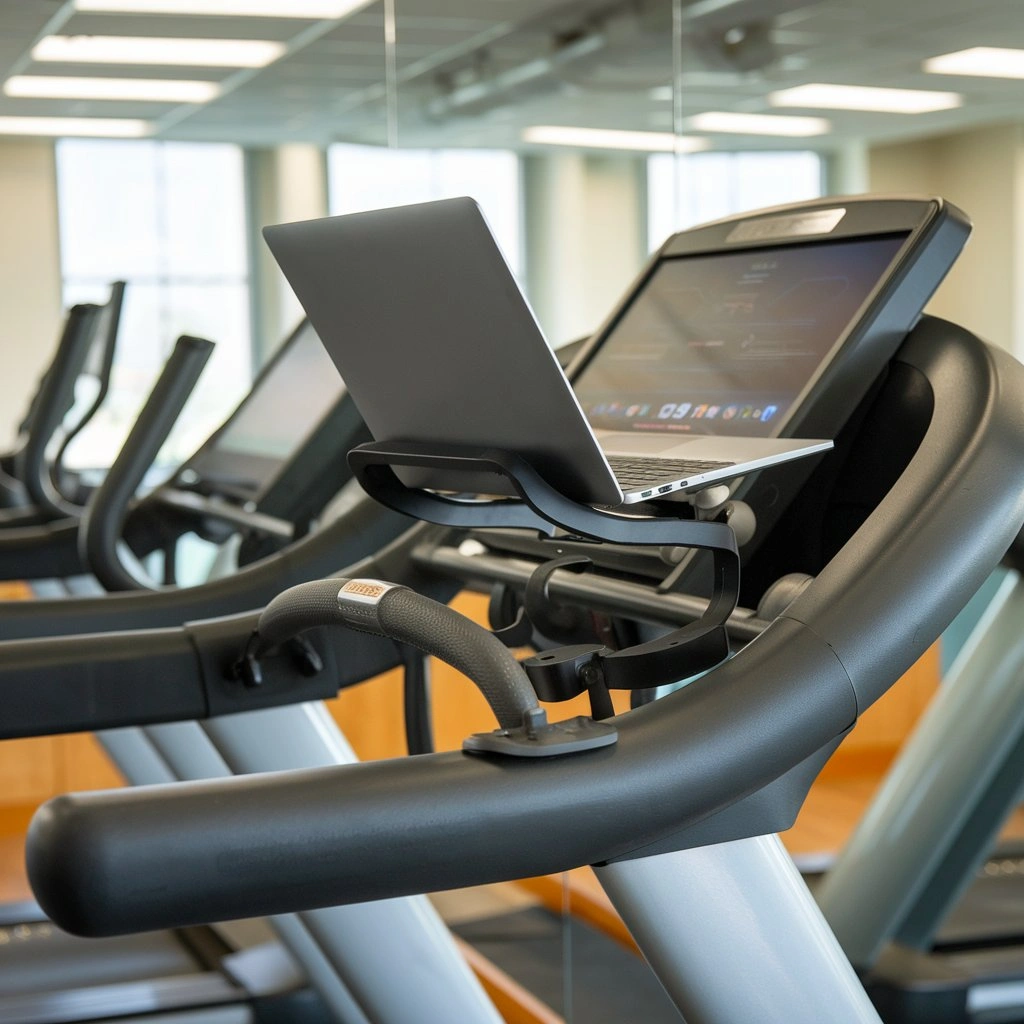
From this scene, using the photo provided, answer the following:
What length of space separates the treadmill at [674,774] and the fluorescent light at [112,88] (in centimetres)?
619

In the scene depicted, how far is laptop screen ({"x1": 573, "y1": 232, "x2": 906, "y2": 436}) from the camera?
127 centimetres

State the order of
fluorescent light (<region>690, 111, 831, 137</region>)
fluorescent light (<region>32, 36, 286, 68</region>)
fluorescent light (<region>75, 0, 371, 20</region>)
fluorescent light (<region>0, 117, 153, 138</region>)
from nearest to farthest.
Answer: fluorescent light (<region>690, 111, 831, 137</region>)
fluorescent light (<region>75, 0, 371, 20</region>)
fluorescent light (<region>32, 36, 286, 68</region>)
fluorescent light (<region>0, 117, 153, 138</region>)

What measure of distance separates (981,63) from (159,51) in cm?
533

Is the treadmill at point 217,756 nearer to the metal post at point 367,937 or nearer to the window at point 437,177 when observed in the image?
the metal post at point 367,937

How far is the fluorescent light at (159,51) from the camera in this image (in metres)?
6.26

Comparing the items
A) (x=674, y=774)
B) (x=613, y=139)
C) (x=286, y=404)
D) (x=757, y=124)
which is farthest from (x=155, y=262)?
(x=674, y=774)

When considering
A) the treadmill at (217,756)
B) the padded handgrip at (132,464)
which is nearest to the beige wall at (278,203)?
the treadmill at (217,756)

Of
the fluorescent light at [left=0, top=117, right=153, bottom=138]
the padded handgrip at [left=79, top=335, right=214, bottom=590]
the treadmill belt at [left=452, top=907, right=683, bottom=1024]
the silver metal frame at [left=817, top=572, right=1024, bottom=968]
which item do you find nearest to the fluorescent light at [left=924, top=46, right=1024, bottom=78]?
the silver metal frame at [left=817, top=572, right=1024, bottom=968]

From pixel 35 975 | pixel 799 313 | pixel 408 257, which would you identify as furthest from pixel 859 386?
pixel 35 975

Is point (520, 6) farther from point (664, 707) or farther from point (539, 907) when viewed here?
point (664, 707)

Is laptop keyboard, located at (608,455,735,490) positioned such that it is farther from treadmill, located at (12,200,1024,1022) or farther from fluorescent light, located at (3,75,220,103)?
fluorescent light, located at (3,75,220,103)

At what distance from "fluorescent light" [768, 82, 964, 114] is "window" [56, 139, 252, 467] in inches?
241

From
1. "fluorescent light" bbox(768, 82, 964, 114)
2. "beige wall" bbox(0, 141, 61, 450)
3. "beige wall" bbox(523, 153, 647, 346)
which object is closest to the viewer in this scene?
"fluorescent light" bbox(768, 82, 964, 114)

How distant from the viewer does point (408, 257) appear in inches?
39.4
